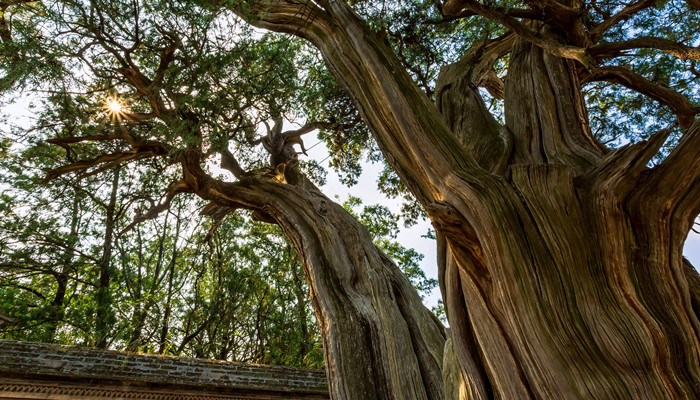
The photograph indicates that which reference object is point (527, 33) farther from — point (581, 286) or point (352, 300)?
point (352, 300)

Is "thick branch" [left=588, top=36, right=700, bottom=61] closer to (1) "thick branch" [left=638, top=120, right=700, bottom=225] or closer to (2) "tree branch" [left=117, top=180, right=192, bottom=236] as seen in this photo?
(1) "thick branch" [left=638, top=120, right=700, bottom=225]

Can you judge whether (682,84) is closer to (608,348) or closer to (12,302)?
(608,348)

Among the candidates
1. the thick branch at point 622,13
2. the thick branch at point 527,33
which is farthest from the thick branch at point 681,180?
the thick branch at point 622,13

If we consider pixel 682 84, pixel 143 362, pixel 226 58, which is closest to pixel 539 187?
pixel 226 58

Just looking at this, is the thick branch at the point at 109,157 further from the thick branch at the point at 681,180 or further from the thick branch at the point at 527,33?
the thick branch at the point at 681,180

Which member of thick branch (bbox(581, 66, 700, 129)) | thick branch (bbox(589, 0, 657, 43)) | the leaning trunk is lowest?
the leaning trunk

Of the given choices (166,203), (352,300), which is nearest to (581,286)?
(352,300)

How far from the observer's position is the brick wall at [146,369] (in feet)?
13.1

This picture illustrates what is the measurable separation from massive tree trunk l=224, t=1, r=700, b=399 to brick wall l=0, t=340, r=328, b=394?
3151 mm

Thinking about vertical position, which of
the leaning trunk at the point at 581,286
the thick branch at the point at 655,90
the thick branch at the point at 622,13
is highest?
the thick branch at the point at 622,13

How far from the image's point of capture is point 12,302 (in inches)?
322

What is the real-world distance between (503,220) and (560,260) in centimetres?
30

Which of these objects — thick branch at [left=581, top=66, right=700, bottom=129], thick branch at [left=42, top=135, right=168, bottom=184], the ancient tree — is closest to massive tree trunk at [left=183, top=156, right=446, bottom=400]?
the ancient tree

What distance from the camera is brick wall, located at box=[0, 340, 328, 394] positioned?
4004 millimetres
